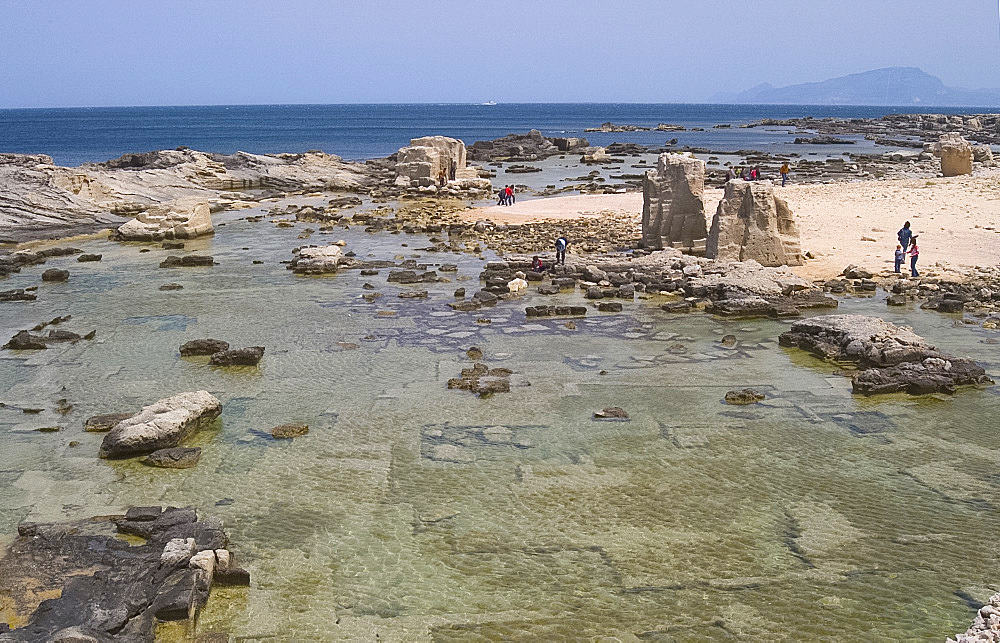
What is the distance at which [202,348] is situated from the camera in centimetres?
1733

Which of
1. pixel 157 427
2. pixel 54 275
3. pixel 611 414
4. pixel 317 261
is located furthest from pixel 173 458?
pixel 54 275

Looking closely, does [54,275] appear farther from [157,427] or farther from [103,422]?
[157,427]

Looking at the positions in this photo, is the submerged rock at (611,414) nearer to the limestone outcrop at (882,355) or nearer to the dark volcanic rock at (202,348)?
the limestone outcrop at (882,355)

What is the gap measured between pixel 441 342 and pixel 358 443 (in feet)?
17.7

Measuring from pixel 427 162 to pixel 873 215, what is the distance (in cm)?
2279

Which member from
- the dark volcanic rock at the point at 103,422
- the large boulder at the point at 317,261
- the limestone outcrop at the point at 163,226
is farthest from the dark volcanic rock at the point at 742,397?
the limestone outcrop at the point at 163,226

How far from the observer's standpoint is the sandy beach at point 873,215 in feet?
79.4

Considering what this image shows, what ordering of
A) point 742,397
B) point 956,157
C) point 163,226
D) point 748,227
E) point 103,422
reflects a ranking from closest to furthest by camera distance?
point 103,422, point 742,397, point 748,227, point 163,226, point 956,157

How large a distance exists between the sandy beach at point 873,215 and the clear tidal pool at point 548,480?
533 centimetres

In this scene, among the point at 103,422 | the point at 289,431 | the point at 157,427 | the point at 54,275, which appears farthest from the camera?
the point at 54,275

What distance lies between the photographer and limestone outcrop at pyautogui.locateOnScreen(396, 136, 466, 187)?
4469 cm

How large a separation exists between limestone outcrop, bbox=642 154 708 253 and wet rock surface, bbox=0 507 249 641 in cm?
1837

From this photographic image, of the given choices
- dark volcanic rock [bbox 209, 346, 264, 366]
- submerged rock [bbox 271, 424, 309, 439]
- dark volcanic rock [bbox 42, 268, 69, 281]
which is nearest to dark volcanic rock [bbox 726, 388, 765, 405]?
submerged rock [bbox 271, 424, 309, 439]

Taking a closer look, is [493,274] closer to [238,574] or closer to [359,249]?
[359,249]
